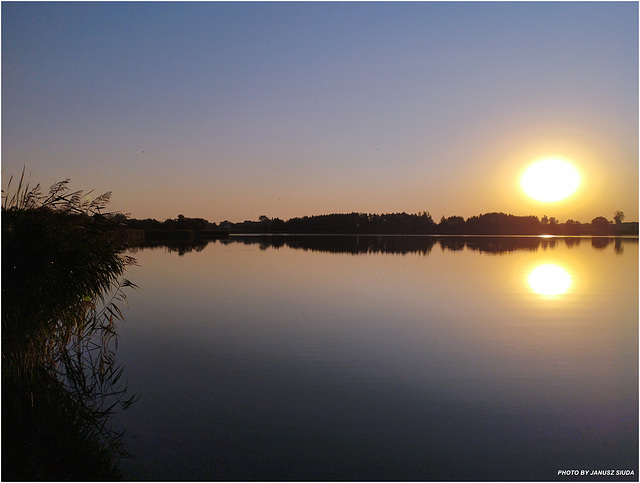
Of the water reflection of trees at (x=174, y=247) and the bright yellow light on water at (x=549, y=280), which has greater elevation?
the water reflection of trees at (x=174, y=247)

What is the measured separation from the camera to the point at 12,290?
21.5ft

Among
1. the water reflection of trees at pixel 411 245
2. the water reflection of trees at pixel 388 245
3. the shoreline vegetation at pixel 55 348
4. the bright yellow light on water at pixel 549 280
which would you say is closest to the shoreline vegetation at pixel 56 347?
the shoreline vegetation at pixel 55 348

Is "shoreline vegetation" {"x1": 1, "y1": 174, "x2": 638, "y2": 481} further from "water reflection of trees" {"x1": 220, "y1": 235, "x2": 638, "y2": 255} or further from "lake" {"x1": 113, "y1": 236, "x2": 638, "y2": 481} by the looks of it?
"water reflection of trees" {"x1": 220, "y1": 235, "x2": 638, "y2": 255}

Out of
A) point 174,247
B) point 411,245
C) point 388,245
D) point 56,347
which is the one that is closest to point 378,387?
point 56,347

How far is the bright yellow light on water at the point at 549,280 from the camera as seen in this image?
56.9 feet

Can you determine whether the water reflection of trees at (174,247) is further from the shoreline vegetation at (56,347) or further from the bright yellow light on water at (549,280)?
the shoreline vegetation at (56,347)

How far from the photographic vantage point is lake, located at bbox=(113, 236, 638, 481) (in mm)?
5168

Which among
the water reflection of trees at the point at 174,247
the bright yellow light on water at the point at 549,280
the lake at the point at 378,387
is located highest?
the water reflection of trees at the point at 174,247

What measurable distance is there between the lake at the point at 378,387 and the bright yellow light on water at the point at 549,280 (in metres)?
2.09

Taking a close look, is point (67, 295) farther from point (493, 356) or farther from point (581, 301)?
point (581, 301)

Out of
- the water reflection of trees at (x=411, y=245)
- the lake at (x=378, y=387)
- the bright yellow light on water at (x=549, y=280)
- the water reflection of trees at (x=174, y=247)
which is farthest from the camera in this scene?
the water reflection of trees at (x=411, y=245)

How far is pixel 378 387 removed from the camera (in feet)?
23.6

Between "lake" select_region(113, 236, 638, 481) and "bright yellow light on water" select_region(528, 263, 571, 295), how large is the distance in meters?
2.09

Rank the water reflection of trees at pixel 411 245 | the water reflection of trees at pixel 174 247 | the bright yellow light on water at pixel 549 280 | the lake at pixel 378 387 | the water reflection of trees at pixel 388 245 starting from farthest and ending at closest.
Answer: the water reflection of trees at pixel 411 245, the water reflection of trees at pixel 388 245, the water reflection of trees at pixel 174 247, the bright yellow light on water at pixel 549 280, the lake at pixel 378 387
